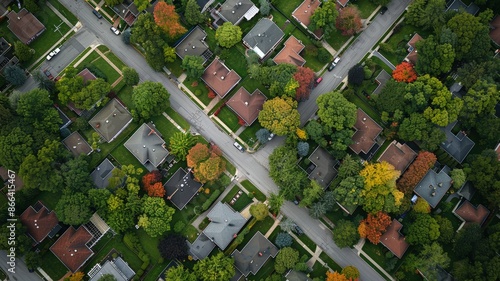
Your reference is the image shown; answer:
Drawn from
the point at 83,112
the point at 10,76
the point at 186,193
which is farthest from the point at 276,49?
the point at 10,76

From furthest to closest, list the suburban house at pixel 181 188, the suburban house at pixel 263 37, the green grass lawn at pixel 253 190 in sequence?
the suburban house at pixel 263 37 → the green grass lawn at pixel 253 190 → the suburban house at pixel 181 188

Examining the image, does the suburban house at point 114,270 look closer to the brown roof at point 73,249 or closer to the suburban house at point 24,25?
the brown roof at point 73,249

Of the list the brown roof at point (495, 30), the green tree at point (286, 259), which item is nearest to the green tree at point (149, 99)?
the green tree at point (286, 259)

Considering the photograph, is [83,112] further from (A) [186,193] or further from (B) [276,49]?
(B) [276,49]

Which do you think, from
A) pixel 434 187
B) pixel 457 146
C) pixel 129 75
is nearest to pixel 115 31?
pixel 129 75

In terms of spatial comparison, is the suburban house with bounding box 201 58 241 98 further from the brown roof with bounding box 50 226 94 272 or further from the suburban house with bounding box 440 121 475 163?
the suburban house with bounding box 440 121 475 163

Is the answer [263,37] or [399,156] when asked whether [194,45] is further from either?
[399,156]
